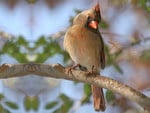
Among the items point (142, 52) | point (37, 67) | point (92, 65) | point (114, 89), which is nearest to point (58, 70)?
point (37, 67)

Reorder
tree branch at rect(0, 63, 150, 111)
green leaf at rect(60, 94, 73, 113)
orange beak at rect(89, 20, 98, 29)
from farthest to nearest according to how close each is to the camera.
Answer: green leaf at rect(60, 94, 73, 113) → orange beak at rect(89, 20, 98, 29) → tree branch at rect(0, 63, 150, 111)

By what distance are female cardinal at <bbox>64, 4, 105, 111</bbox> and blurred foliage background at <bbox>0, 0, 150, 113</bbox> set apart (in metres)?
0.17

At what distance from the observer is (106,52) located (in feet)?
5.43

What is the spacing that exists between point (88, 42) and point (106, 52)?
0.85ft

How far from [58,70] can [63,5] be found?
3.59ft

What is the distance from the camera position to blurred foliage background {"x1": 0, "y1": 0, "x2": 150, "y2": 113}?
1576mm

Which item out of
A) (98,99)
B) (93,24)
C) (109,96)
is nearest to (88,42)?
(93,24)

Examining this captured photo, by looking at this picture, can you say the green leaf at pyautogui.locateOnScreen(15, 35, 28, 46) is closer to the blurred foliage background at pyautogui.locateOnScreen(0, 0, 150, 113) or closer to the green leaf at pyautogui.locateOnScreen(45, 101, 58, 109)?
the blurred foliage background at pyautogui.locateOnScreen(0, 0, 150, 113)

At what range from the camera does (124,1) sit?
6.87 feet

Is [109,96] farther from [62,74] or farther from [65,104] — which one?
[62,74]

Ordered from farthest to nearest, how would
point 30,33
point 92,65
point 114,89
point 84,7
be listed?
1. point 84,7
2. point 30,33
3. point 92,65
4. point 114,89

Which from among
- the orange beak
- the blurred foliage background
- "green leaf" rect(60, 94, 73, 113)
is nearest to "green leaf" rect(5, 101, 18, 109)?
the blurred foliage background

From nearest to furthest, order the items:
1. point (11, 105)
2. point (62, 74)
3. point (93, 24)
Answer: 1. point (62, 74)
2. point (93, 24)
3. point (11, 105)

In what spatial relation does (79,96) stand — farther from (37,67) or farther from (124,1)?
(37,67)
